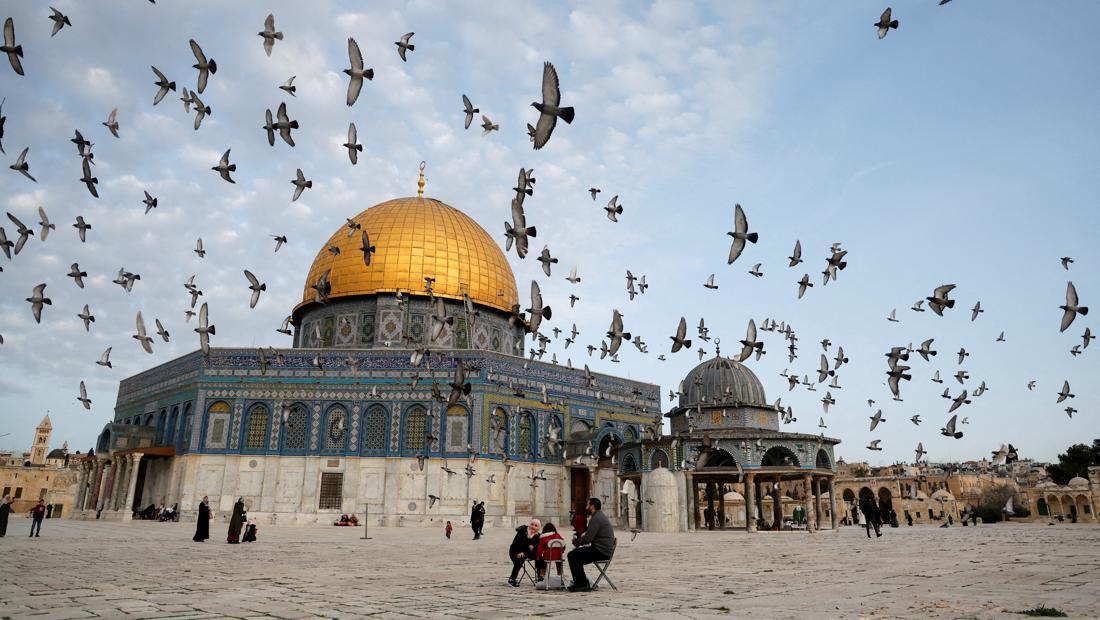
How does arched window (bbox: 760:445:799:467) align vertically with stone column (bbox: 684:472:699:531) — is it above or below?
above

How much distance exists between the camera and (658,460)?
Answer: 31.8m

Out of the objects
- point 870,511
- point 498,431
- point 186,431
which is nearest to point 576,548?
point 870,511

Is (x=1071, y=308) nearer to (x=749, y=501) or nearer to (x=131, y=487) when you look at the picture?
(x=749, y=501)

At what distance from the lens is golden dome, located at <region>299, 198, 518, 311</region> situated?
3681 cm

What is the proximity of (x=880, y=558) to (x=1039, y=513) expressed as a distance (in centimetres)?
6200

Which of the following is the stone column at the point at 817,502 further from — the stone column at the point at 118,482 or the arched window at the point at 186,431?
the stone column at the point at 118,482

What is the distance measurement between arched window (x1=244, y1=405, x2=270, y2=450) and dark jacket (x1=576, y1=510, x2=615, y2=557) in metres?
27.6

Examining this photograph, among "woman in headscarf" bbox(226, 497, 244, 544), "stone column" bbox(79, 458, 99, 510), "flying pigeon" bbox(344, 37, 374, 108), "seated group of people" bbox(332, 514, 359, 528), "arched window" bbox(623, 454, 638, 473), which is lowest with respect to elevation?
"seated group of people" bbox(332, 514, 359, 528)

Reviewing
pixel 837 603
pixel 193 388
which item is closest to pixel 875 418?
pixel 837 603

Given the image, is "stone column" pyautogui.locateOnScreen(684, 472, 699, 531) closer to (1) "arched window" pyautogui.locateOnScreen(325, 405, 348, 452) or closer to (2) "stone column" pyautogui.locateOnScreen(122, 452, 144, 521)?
(1) "arched window" pyautogui.locateOnScreen(325, 405, 348, 452)

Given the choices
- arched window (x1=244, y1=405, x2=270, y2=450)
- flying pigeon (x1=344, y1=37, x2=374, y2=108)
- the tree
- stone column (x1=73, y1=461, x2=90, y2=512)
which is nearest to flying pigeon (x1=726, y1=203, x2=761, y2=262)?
flying pigeon (x1=344, y1=37, x2=374, y2=108)

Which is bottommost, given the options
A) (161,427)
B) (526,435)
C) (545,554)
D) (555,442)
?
(545,554)

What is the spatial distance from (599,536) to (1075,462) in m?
73.9

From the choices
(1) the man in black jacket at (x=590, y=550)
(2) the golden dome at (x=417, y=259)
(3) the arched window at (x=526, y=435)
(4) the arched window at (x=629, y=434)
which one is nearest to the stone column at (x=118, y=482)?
(2) the golden dome at (x=417, y=259)
